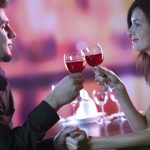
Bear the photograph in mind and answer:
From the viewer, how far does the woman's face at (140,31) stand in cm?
191

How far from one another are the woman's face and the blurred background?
3.83 ft

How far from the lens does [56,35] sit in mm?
3111

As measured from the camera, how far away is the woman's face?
6.27 feet

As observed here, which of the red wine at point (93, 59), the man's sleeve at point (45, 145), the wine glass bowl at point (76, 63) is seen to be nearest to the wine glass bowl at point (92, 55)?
the red wine at point (93, 59)

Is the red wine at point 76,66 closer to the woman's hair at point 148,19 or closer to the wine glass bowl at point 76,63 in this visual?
the wine glass bowl at point 76,63

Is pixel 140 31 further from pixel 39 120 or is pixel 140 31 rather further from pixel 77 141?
pixel 39 120

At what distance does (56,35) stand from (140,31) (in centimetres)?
129

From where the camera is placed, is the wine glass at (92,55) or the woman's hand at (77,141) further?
the wine glass at (92,55)

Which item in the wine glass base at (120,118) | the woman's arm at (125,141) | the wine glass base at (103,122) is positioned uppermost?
the woman's arm at (125,141)

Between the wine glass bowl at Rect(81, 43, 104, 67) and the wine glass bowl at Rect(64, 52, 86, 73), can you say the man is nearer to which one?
the wine glass bowl at Rect(64, 52, 86, 73)

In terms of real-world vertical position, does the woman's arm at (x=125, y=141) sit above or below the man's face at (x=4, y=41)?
below

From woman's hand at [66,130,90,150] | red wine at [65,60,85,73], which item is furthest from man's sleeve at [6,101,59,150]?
red wine at [65,60,85,73]

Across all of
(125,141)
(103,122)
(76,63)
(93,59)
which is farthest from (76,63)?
(103,122)

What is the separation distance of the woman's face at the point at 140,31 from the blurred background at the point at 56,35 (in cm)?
117
